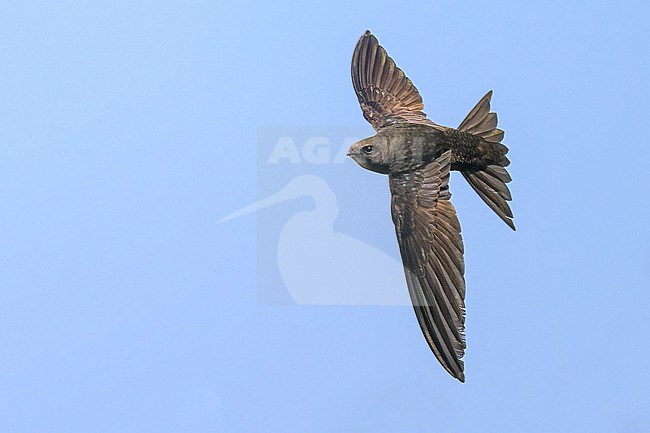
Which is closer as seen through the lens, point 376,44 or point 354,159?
point 354,159

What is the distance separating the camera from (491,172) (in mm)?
14289

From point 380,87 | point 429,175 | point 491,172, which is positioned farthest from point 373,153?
point 380,87

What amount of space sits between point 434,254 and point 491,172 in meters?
1.67

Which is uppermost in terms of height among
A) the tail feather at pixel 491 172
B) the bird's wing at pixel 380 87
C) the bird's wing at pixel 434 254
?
the bird's wing at pixel 380 87

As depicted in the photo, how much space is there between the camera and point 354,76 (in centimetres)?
1538

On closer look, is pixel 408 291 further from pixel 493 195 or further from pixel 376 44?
pixel 376 44

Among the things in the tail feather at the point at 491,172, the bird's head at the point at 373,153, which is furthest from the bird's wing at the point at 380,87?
the bird's head at the point at 373,153

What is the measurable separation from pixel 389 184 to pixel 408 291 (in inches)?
52.9

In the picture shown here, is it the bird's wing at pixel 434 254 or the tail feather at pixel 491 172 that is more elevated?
the tail feather at pixel 491 172

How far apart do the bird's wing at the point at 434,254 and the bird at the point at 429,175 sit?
0.04ft

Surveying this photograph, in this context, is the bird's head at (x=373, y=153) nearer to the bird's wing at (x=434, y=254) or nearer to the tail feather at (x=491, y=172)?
the bird's wing at (x=434, y=254)

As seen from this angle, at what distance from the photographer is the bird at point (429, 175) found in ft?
42.2

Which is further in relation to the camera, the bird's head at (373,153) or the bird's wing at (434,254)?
the bird's head at (373,153)

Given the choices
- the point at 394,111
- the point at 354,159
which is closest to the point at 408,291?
the point at 354,159
